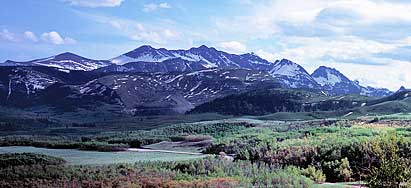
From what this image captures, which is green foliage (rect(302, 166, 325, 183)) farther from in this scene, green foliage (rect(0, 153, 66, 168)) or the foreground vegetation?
green foliage (rect(0, 153, 66, 168))

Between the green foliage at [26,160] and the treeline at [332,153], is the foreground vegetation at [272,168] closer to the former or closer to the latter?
the treeline at [332,153]

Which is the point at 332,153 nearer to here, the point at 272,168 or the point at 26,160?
the point at 272,168

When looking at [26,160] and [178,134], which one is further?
[178,134]

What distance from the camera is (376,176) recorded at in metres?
31.3

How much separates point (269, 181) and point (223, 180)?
119 inches

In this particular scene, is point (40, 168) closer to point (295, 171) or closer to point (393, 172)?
point (295, 171)

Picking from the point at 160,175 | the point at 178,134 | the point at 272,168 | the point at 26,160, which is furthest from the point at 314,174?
the point at 178,134

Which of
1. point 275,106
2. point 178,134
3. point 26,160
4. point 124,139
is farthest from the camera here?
point 275,106

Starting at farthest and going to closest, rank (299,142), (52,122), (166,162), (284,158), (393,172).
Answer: (52,122)
(299,142)
(284,158)
(166,162)
(393,172)

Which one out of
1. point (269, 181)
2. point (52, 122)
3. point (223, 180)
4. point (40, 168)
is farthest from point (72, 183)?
point (52, 122)

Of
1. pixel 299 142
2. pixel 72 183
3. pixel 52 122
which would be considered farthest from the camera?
pixel 52 122

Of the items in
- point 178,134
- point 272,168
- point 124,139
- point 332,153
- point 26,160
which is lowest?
point 272,168

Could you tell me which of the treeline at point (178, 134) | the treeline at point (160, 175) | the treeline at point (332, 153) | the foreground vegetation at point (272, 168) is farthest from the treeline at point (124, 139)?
the treeline at point (160, 175)

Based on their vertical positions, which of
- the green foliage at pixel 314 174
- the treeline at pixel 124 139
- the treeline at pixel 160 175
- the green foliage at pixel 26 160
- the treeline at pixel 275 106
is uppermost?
the treeline at pixel 275 106
